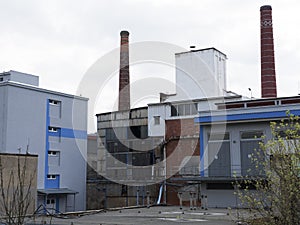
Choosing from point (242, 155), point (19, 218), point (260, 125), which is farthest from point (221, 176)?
point (19, 218)

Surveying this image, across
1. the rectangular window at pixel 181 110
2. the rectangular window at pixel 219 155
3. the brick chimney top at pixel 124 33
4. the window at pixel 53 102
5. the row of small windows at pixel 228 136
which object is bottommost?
the rectangular window at pixel 219 155

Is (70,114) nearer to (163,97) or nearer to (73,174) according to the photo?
(73,174)


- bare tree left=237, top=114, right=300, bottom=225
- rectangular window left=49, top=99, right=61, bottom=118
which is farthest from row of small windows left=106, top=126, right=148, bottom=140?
bare tree left=237, top=114, right=300, bottom=225

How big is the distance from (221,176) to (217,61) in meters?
14.1

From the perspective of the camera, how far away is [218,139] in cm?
2588

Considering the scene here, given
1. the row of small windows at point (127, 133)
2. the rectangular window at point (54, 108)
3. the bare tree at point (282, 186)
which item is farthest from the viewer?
the row of small windows at point (127, 133)

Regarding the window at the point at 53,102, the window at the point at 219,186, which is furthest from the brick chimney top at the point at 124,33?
the window at the point at 219,186

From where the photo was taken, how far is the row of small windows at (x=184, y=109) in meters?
32.4

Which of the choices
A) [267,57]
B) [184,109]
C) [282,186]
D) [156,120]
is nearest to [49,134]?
[156,120]

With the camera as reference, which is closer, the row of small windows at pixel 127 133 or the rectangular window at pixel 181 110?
the rectangular window at pixel 181 110

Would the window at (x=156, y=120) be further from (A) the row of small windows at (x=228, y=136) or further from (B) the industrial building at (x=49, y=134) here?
(A) the row of small windows at (x=228, y=136)

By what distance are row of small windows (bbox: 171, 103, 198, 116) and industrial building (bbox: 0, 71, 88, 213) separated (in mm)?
7603

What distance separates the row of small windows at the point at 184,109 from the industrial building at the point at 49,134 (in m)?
7.60

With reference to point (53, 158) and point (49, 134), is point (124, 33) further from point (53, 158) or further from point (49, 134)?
point (53, 158)
